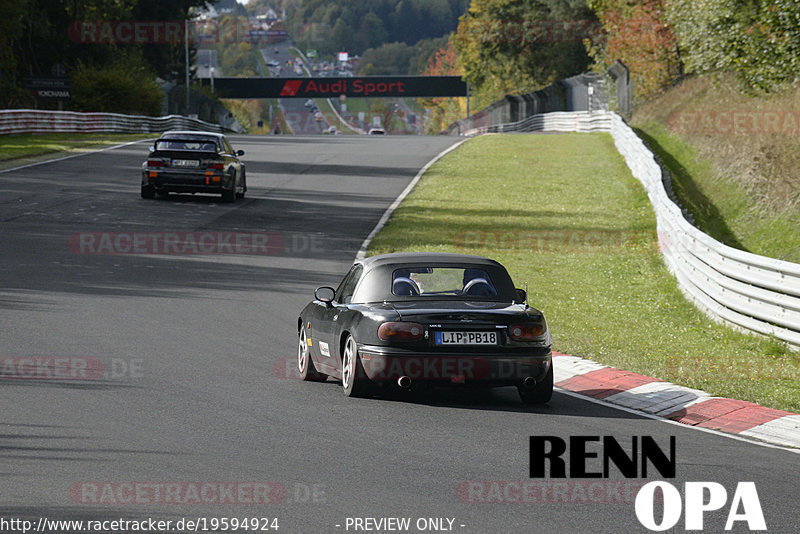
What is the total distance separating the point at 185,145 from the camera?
2722 centimetres

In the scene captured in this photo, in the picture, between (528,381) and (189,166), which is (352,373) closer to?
(528,381)

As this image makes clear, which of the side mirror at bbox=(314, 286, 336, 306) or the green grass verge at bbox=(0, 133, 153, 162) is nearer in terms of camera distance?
the side mirror at bbox=(314, 286, 336, 306)

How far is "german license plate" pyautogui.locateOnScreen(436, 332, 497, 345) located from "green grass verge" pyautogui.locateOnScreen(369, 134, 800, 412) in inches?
87.6

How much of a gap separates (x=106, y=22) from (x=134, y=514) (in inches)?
2850

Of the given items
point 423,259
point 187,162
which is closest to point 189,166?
point 187,162

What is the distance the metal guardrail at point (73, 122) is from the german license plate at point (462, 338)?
4176 centimetres

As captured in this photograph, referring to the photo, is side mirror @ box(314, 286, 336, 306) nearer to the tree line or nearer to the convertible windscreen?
the convertible windscreen

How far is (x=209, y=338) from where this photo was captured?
12.1 meters

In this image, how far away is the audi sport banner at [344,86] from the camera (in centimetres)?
11156

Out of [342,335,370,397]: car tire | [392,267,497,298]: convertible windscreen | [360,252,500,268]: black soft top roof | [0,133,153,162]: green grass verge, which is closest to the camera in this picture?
[342,335,370,397]: car tire

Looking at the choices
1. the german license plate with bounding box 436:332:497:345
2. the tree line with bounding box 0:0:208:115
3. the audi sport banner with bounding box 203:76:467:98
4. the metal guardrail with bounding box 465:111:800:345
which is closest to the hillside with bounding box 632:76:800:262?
the metal guardrail with bounding box 465:111:800:345

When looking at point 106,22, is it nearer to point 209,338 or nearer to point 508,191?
point 508,191

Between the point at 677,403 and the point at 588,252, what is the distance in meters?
12.1

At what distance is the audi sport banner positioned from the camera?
112 m
